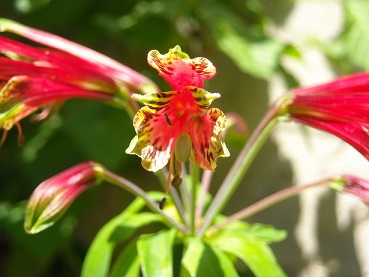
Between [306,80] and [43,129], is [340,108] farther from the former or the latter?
[43,129]

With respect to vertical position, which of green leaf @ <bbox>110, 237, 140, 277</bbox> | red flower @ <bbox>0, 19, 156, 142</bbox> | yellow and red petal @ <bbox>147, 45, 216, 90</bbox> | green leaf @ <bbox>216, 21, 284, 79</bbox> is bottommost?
green leaf @ <bbox>110, 237, 140, 277</bbox>

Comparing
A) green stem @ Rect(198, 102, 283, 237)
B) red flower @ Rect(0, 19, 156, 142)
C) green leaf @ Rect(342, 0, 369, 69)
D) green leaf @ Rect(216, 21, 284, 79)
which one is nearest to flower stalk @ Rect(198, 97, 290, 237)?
green stem @ Rect(198, 102, 283, 237)

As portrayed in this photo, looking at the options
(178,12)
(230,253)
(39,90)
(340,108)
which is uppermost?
(178,12)

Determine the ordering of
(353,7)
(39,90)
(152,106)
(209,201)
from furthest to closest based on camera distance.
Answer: (353,7) < (209,201) < (39,90) < (152,106)

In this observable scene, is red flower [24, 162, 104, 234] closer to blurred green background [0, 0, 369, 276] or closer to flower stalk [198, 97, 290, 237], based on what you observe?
flower stalk [198, 97, 290, 237]

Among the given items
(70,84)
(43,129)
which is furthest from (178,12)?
(70,84)

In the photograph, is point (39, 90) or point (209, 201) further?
point (209, 201)
